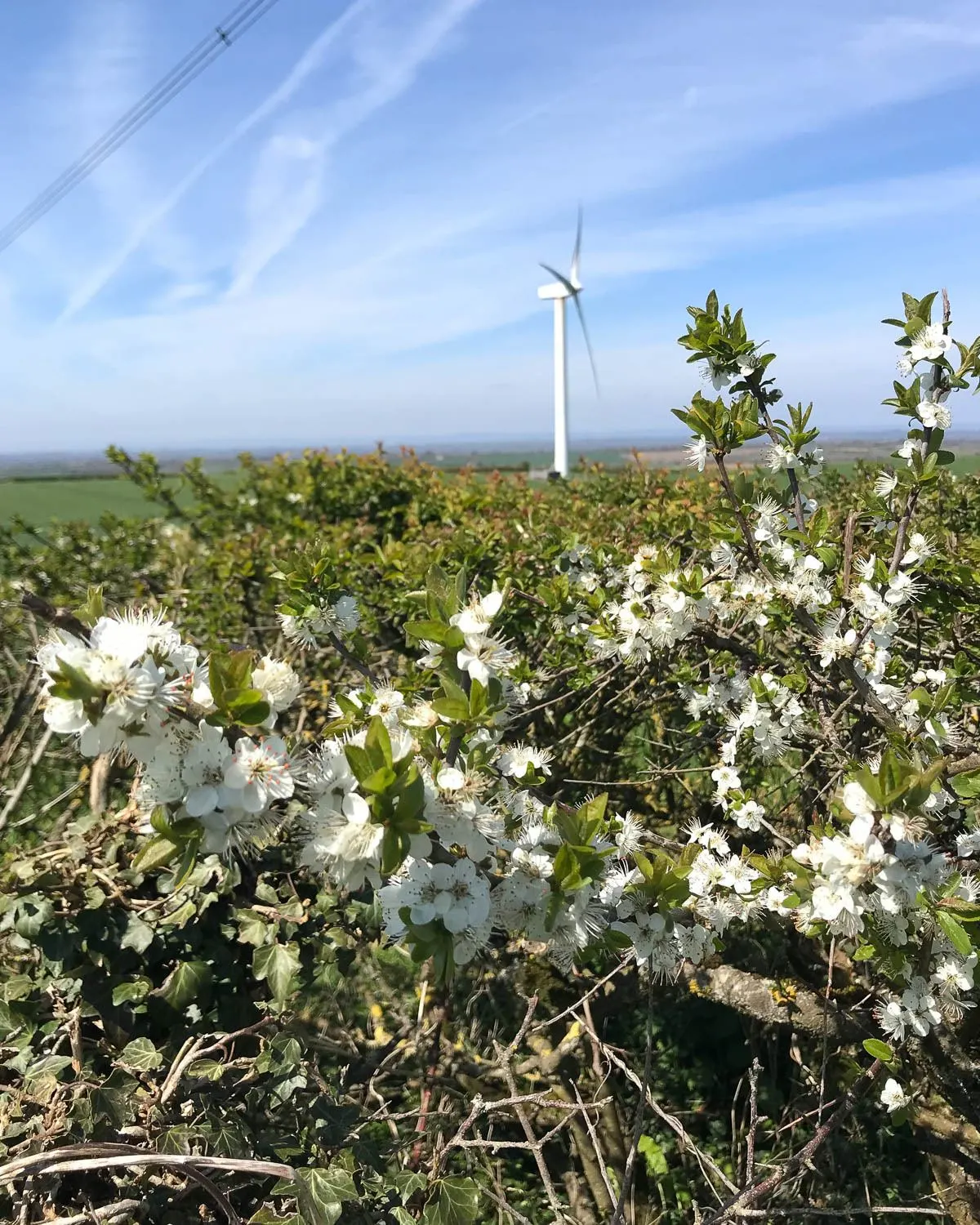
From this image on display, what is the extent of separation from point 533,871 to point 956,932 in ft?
1.80

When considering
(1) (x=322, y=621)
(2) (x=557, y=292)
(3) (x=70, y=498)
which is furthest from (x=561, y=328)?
(3) (x=70, y=498)

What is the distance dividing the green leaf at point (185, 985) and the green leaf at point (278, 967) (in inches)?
4.3

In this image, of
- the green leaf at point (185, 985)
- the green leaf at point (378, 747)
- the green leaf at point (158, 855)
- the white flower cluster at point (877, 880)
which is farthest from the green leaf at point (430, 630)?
the green leaf at point (185, 985)

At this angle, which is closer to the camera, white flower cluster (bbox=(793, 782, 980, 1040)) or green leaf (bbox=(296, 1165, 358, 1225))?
white flower cluster (bbox=(793, 782, 980, 1040))

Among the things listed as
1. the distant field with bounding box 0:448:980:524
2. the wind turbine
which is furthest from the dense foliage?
the distant field with bounding box 0:448:980:524

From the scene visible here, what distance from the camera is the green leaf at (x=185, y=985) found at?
1.59 metres

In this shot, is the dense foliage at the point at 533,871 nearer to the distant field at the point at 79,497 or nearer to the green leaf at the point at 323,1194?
the green leaf at the point at 323,1194

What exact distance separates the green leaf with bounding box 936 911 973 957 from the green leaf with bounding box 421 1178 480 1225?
766mm

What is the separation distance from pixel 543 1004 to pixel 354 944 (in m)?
1.09

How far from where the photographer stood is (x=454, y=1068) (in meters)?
1.96

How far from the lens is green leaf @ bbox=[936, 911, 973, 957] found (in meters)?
1.04

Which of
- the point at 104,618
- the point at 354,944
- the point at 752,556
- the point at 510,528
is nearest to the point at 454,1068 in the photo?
the point at 354,944

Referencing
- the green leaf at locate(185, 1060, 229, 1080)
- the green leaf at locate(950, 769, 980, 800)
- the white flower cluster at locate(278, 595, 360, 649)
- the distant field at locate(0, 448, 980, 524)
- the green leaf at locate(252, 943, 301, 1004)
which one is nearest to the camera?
the green leaf at locate(950, 769, 980, 800)

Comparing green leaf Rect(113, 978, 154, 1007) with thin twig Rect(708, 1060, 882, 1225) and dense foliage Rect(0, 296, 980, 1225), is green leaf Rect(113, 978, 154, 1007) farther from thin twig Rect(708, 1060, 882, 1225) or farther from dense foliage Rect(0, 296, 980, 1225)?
thin twig Rect(708, 1060, 882, 1225)
